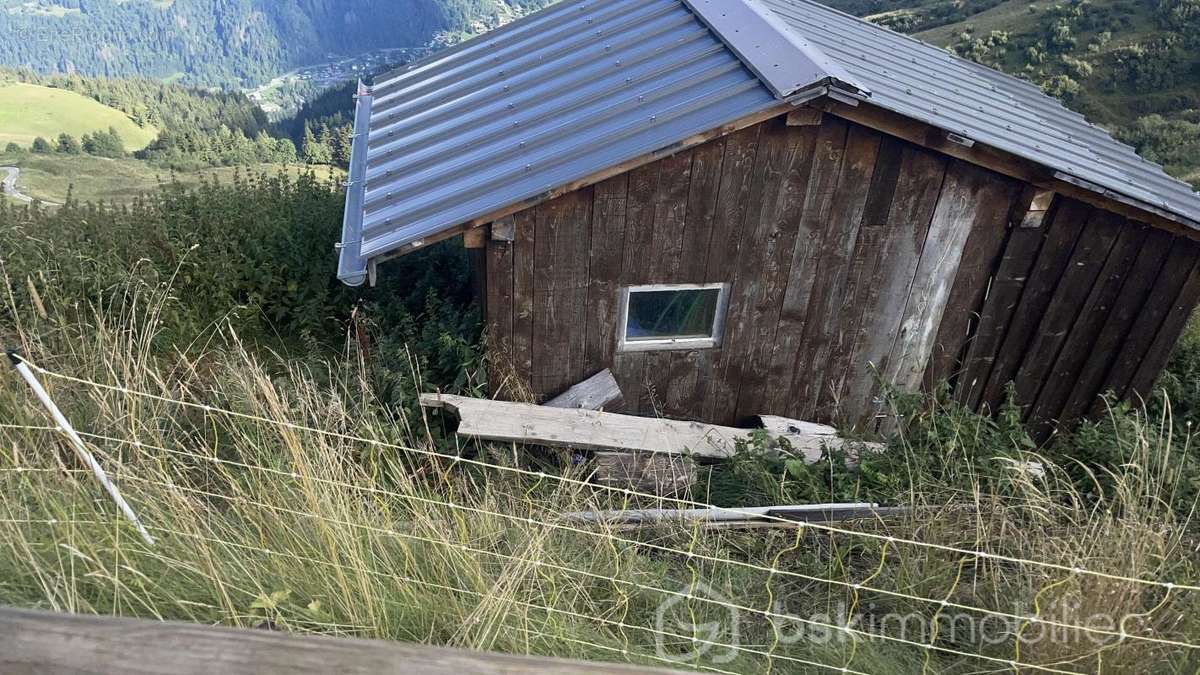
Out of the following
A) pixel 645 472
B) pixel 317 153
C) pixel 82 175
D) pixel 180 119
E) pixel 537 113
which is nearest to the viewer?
pixel 645 472

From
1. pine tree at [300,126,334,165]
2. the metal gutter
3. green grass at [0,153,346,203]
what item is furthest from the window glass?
green grass at [0,153,346,203]

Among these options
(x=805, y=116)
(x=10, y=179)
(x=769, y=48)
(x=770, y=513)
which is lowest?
(x=10, y=179)

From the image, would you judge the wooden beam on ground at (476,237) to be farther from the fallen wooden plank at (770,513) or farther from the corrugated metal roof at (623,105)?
the fallen wooden plank at (770,513)

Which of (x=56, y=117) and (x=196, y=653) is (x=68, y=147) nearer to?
(x=56, y=117)

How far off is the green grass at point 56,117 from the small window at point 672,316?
10394 cm

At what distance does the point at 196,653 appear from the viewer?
127cm

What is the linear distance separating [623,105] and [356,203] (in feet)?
7.14

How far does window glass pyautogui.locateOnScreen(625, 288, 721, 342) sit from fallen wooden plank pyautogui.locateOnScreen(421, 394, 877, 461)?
0.67 metres

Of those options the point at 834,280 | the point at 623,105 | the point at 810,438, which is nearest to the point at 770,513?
the point at 810,438

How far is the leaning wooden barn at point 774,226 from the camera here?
468 cm

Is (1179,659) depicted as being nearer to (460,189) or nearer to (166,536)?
(166,536)

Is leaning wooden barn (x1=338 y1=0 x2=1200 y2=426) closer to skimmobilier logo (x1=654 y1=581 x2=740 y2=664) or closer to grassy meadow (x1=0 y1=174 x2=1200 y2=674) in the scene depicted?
grassy meadow (x1=0 y1=174 x2=1200 y2=674)

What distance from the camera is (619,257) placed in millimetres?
4992

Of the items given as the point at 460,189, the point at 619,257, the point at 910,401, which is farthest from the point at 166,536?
the point at 910,401
